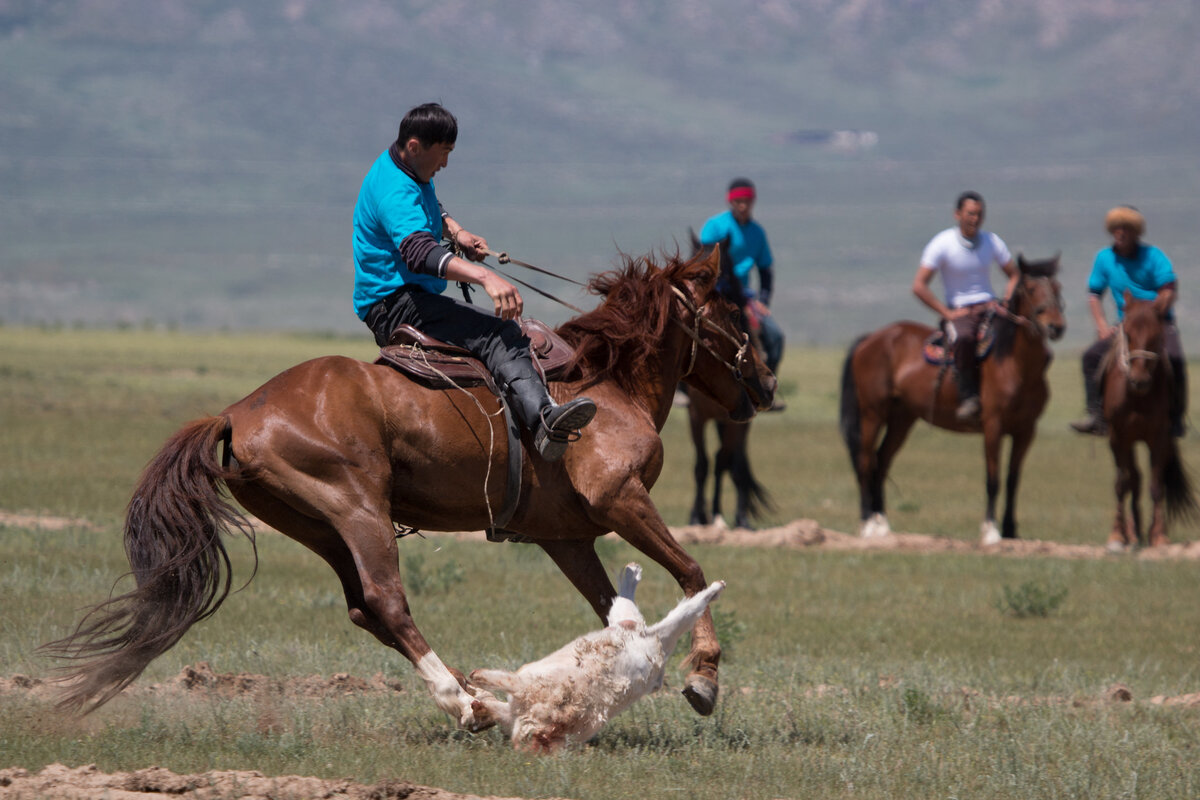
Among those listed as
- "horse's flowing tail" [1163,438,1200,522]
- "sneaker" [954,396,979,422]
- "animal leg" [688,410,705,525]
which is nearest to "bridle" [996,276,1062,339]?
"sneaker" [954,396,979,422]

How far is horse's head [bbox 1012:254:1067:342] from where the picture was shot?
15828 millimetres

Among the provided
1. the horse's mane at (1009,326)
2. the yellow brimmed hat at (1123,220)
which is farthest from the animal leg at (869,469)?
the yellow brimmed hat at (1123,220)

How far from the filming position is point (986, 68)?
603ft

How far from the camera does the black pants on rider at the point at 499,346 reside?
6.78 metres

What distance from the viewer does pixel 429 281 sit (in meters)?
7.20

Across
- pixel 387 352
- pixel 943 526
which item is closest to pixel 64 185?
pixel 943 526

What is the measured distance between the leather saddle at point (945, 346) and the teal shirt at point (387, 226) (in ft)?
32.2

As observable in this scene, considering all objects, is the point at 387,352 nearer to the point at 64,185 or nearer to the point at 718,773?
the point at 718,773

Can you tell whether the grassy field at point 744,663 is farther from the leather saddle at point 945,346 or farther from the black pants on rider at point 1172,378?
the leather saddle at point 945,346

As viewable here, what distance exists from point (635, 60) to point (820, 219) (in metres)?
75.3

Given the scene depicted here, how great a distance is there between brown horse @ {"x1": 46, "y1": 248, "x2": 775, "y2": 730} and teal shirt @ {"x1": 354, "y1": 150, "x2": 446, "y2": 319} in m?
0.50

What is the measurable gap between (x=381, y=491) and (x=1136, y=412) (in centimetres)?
1100

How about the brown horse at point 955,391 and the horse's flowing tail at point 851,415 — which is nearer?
the brown horse at point 955,391

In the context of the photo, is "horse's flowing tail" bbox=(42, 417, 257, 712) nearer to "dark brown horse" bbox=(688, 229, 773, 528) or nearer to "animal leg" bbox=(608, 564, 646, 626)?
"animal leg" bbox=(608, 564, 646, 626)
